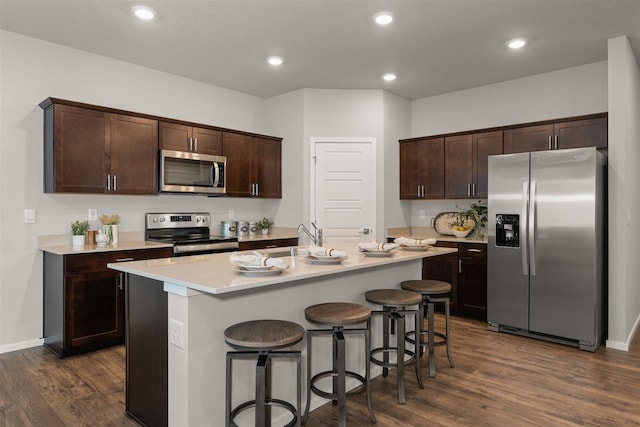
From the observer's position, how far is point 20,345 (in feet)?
11.8

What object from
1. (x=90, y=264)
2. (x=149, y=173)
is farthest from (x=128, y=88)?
(x=90, y=264)

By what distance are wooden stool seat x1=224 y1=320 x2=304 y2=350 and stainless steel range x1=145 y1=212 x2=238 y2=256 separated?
2.26 m

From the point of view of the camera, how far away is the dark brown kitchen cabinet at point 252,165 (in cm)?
491

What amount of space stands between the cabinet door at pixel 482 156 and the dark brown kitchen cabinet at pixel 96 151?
11.7 feet

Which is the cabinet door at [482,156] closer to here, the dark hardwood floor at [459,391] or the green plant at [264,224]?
the dark hardwood floor at [459,391]

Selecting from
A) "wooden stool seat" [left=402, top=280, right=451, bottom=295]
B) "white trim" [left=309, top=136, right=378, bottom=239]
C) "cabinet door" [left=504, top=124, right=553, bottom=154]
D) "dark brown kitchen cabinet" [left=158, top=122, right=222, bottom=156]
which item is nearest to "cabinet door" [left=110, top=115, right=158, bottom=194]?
"dark brown kitchen cabinet" [left=158, top=122, right=222, bottom=156]

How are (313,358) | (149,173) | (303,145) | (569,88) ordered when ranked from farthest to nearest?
(303,145)
(569,88)
(149,173)
(313,358)

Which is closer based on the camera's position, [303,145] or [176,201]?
[176,201]

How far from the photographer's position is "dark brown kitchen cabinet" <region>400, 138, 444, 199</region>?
5152 millimetres

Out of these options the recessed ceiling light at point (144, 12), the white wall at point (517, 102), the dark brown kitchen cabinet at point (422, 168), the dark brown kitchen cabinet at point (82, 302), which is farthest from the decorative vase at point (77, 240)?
the white wall at point (517, 102)

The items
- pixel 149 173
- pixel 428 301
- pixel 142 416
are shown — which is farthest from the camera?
pixel 149 173

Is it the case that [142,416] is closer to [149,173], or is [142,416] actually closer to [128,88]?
[149,173]

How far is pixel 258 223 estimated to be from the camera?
5.51m

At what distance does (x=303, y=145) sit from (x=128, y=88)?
207cm
